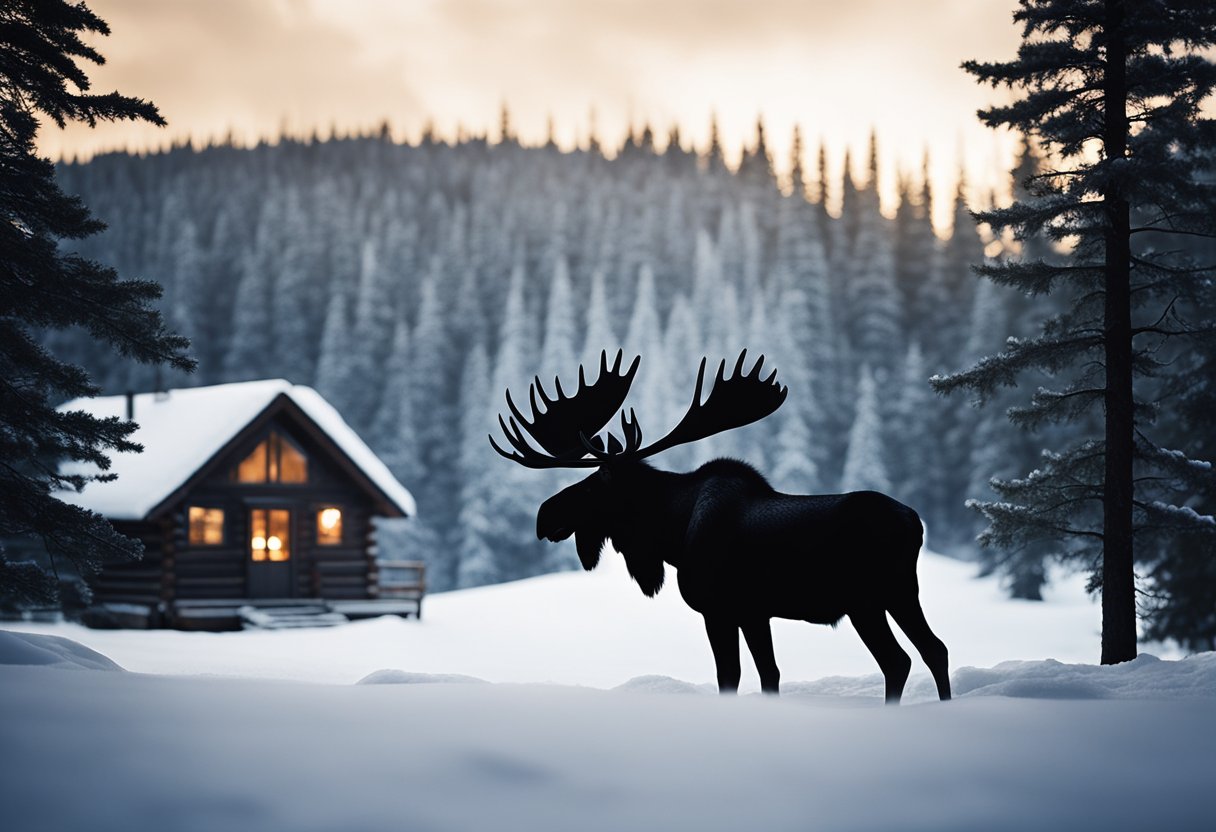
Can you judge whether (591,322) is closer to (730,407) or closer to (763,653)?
(730,407)

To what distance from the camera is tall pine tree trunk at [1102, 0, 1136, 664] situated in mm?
10766

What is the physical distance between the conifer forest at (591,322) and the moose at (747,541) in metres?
16.0

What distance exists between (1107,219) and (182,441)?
70.5 feet

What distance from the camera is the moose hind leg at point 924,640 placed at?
6980 mm

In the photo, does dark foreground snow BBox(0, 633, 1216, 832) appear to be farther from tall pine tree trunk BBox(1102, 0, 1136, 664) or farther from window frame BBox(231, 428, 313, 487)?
window frame BBox(231, 428, 313, 487)

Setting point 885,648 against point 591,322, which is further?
point 591,322

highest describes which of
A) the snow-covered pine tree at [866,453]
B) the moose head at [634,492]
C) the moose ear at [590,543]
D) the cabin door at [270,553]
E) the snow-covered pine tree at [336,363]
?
the snow-covered pine tree at [336,363]

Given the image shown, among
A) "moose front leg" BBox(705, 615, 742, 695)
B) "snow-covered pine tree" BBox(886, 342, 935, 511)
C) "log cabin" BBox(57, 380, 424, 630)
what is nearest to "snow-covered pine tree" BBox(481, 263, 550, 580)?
"snow-covered pine tree" BBox(886, 342, 935, 511)

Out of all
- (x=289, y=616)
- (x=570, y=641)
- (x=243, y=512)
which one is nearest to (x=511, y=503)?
(x=243, y=512)

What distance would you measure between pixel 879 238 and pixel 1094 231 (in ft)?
218

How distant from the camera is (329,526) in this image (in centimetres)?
2827

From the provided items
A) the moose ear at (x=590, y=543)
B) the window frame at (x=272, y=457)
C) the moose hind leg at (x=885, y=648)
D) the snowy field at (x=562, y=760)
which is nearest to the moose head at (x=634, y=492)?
the moose ear at (x=590, y=543)

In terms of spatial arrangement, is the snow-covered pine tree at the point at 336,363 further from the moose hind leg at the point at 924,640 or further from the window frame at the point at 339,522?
the moose hind leg at the point at 924,640

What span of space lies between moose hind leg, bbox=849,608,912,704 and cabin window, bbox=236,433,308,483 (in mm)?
22574
